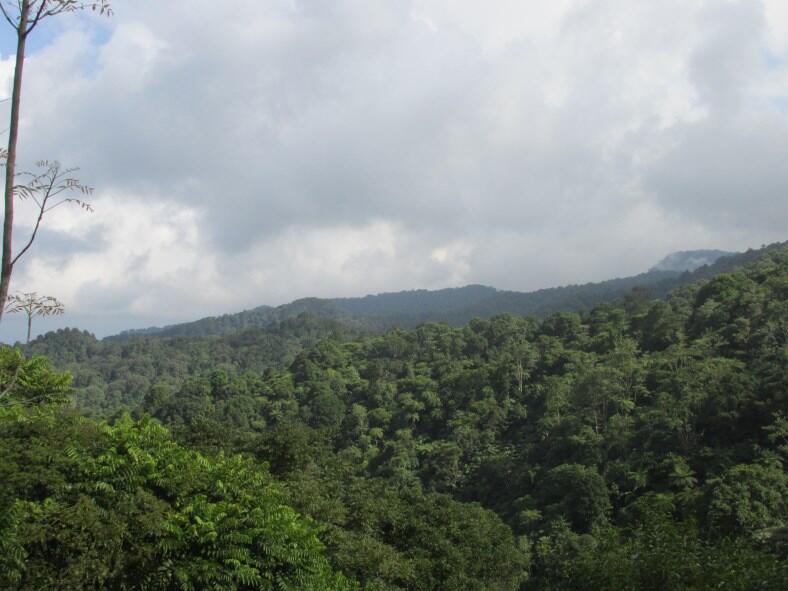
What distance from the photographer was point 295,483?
736 inches

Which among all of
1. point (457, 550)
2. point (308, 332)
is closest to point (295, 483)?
point (457, 550)

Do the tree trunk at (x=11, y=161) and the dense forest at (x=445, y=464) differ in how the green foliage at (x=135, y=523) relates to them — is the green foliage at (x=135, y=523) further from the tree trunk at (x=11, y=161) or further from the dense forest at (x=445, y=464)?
the tree trunk at (x=11, y=161)

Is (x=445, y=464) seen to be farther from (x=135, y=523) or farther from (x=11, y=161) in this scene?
(x=11, y=161)

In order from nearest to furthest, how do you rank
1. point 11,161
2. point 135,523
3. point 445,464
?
point 11,161 → point 135,523 → point 445,464

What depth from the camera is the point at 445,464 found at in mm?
46562

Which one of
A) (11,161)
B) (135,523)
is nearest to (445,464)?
(135,523)

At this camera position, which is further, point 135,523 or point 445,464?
point 445,464

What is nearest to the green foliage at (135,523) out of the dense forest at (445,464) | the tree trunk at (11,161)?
the dense forest at (445,464)

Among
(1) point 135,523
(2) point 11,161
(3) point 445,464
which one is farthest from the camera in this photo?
(3) point 445,464

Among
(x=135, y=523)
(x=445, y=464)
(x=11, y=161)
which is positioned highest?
(x=11, y=161)

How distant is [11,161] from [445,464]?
44179 mm

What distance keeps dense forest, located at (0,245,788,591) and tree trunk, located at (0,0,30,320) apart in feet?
2.63

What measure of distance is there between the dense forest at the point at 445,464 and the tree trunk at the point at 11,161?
0.80 metres

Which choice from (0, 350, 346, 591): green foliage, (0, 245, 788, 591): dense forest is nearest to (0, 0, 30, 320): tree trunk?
(0, 245, 788, 591): dense forest
